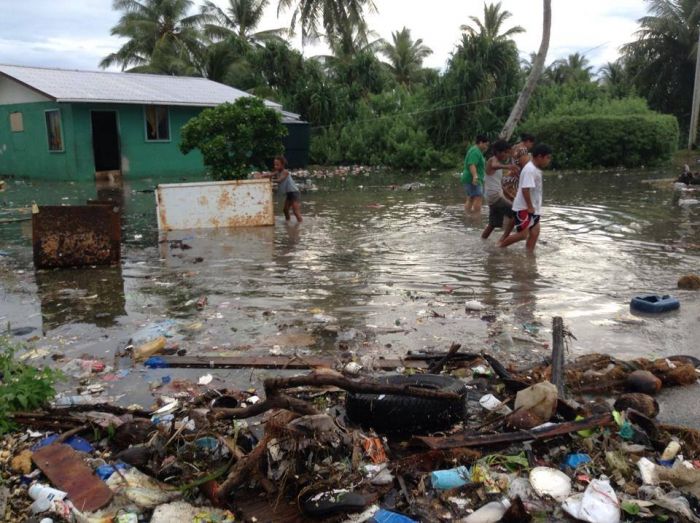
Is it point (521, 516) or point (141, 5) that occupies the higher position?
point (141, 5)

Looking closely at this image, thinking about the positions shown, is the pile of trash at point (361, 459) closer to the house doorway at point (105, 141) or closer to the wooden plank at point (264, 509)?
the wooden plank at point (264, 509)

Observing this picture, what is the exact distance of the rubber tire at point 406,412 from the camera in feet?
11.4

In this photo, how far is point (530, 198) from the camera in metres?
7.90

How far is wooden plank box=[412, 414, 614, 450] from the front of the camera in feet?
10.5

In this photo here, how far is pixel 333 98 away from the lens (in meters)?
27.5

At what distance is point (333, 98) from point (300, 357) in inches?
943

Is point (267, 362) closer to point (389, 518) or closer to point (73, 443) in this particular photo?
point (73, 443)

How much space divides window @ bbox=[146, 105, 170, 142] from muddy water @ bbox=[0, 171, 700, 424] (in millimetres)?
10333

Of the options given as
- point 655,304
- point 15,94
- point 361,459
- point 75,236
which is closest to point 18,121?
point 15,94

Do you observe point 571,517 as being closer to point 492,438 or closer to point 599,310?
point 492,438

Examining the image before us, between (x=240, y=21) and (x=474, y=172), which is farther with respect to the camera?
(x=240, y=21)

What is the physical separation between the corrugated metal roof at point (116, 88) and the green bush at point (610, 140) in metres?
12.0

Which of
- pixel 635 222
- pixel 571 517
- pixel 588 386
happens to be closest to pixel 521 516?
pixel 571 517

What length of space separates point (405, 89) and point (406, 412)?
30.1 metres
